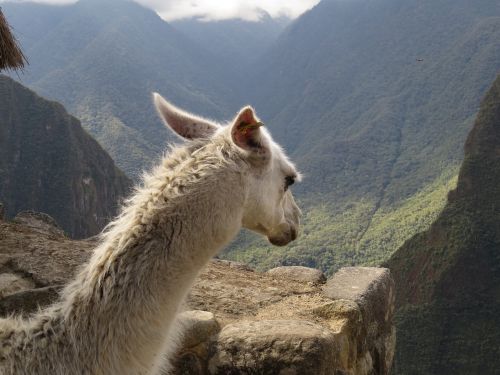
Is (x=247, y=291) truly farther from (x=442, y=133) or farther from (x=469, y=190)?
(x=442, y=133)

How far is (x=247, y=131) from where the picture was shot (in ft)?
8.85

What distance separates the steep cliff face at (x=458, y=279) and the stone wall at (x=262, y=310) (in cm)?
3513

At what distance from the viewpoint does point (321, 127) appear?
157 meters

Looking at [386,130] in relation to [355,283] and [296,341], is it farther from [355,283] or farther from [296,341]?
[296,341]

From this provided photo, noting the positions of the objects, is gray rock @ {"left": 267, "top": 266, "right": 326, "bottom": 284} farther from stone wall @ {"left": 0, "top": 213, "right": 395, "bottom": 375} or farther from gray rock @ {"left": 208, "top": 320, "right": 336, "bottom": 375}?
gray rock @ {"left": 208, "top": 320, "right": 336, "bottom": 375}

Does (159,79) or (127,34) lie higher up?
(127,34)

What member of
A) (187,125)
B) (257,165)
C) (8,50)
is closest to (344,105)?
(8,50)

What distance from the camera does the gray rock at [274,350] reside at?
3590 mm

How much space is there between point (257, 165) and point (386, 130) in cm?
12458

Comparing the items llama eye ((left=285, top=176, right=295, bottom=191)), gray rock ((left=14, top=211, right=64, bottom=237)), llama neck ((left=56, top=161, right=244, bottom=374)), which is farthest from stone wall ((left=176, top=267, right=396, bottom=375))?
gray rock ((left=14, top=211, right=64, bottom=237))

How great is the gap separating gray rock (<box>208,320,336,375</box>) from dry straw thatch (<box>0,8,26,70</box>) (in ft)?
19.3

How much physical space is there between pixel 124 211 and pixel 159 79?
155m

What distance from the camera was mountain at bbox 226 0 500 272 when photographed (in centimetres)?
6769

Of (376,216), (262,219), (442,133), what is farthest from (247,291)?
(442,133)
